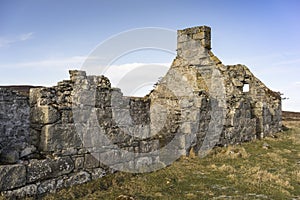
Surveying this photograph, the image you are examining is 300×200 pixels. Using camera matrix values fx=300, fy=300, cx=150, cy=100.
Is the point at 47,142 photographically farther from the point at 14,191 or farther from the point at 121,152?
the point at 121,152

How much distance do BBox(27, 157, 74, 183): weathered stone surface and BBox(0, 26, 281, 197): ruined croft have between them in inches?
0.7

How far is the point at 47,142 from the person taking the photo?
591cm

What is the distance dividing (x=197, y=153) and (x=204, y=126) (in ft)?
3.58

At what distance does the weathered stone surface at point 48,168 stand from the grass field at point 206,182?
386 mm

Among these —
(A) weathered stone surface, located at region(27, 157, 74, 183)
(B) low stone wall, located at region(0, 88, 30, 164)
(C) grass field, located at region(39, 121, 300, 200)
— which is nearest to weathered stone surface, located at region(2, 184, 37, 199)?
(A) weathered stone surface, located at region(27, 157, 74, 183)

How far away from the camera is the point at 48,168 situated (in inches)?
229

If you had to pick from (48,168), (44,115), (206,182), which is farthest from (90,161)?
(206,182)

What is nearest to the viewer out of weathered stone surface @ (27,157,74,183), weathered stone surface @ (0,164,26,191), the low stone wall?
weathered stone surface @ (0,164,26,191)

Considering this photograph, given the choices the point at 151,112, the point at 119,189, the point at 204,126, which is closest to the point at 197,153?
the point at 204,126

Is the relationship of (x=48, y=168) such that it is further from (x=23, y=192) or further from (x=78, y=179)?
(x=78, y=179)

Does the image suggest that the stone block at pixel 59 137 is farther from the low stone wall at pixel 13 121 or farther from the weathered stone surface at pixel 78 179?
the weathered stone surface at pixel 78 179

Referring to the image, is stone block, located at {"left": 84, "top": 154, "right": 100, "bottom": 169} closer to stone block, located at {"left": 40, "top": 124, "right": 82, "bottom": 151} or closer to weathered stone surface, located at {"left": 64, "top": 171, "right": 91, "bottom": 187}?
weathered stone surface, located at {"left": 64, "top": 171, "right": 91, "bottom": 187}

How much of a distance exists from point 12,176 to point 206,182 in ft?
14.0

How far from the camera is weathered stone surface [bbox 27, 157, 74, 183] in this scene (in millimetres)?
5536
